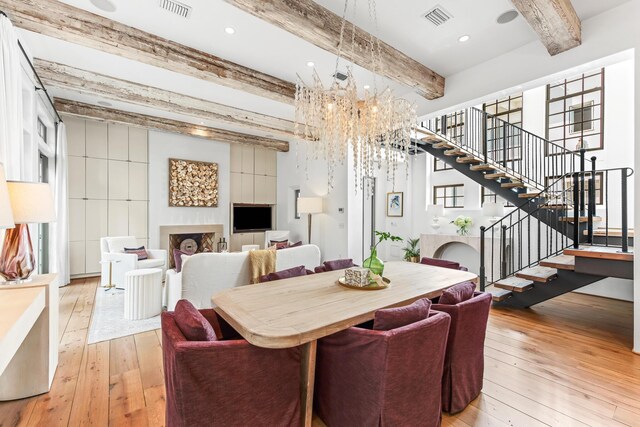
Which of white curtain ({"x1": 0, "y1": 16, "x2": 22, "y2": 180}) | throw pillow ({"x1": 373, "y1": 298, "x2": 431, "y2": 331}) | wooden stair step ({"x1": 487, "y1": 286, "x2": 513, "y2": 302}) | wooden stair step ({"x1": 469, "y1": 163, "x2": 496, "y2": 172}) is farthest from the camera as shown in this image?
wooden stair step ({"x1": 469, "y1": 163, "x2": 496, "y2": 172})

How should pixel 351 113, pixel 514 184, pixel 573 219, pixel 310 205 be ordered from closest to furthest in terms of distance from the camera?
pixel 351 113
pixel 573 219
pixel 514 184
pixel 310 205

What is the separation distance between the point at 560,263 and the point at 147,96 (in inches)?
243

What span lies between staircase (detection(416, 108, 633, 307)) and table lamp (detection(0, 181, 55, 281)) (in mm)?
4625

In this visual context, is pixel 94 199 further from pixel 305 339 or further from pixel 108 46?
pixel 305 339

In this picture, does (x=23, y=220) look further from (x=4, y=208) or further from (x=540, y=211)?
(x=540, y=211)

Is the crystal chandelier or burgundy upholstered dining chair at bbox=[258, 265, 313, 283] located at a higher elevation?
the crystal chandelier

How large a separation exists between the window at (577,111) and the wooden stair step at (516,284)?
243cm

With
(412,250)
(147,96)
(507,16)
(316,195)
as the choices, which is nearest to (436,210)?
(412,250)

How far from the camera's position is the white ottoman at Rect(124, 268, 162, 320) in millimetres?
3537

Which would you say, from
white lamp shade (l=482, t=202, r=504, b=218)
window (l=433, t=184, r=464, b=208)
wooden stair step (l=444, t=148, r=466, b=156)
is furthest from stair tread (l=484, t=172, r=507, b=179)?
window (l=433, t=184, r=464, b=208)

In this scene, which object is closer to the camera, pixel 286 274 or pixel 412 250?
pixel 286 274

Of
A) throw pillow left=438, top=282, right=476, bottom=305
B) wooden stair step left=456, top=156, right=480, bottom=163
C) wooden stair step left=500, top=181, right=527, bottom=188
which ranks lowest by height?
throw pillow left=438, top=282, right=476, bottom=305

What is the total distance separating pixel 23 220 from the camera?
190 cm

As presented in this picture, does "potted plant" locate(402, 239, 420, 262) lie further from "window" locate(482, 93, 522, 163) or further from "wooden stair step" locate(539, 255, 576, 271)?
"wooden stair step" locate(539, 255, 576, 271)
